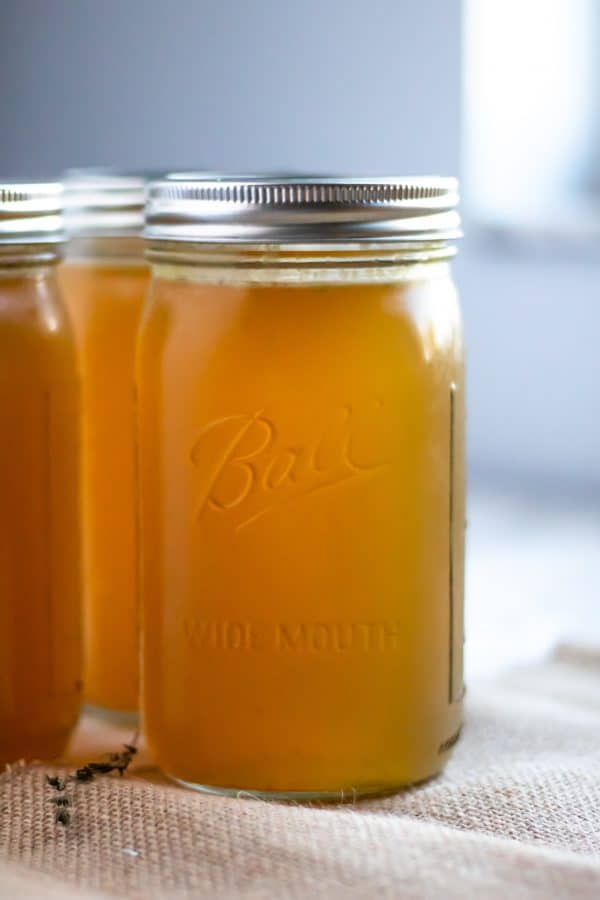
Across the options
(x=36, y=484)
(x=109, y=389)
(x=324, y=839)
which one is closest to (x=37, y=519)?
(x=36, y=484)

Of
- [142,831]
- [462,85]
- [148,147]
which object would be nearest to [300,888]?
[142,831]

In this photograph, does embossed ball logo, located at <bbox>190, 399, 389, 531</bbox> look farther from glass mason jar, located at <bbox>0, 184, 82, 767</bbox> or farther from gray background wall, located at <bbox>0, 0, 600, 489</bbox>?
gray background wall, located at <bbox>0, 0, 600, 489</bbox>

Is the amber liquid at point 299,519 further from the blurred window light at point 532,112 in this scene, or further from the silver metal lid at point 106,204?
the blurred window light at point 532,112

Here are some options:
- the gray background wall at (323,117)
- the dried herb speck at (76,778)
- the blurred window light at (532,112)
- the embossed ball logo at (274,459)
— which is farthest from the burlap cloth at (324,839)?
the blurred window light at (532,112)

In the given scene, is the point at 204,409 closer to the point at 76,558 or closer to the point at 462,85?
the point at 76,558

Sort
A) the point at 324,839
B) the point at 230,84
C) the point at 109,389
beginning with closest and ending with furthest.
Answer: the point at 324,839 → the point at 109,389 → the point at 230,84

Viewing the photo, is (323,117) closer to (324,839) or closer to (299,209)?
(299,209)
